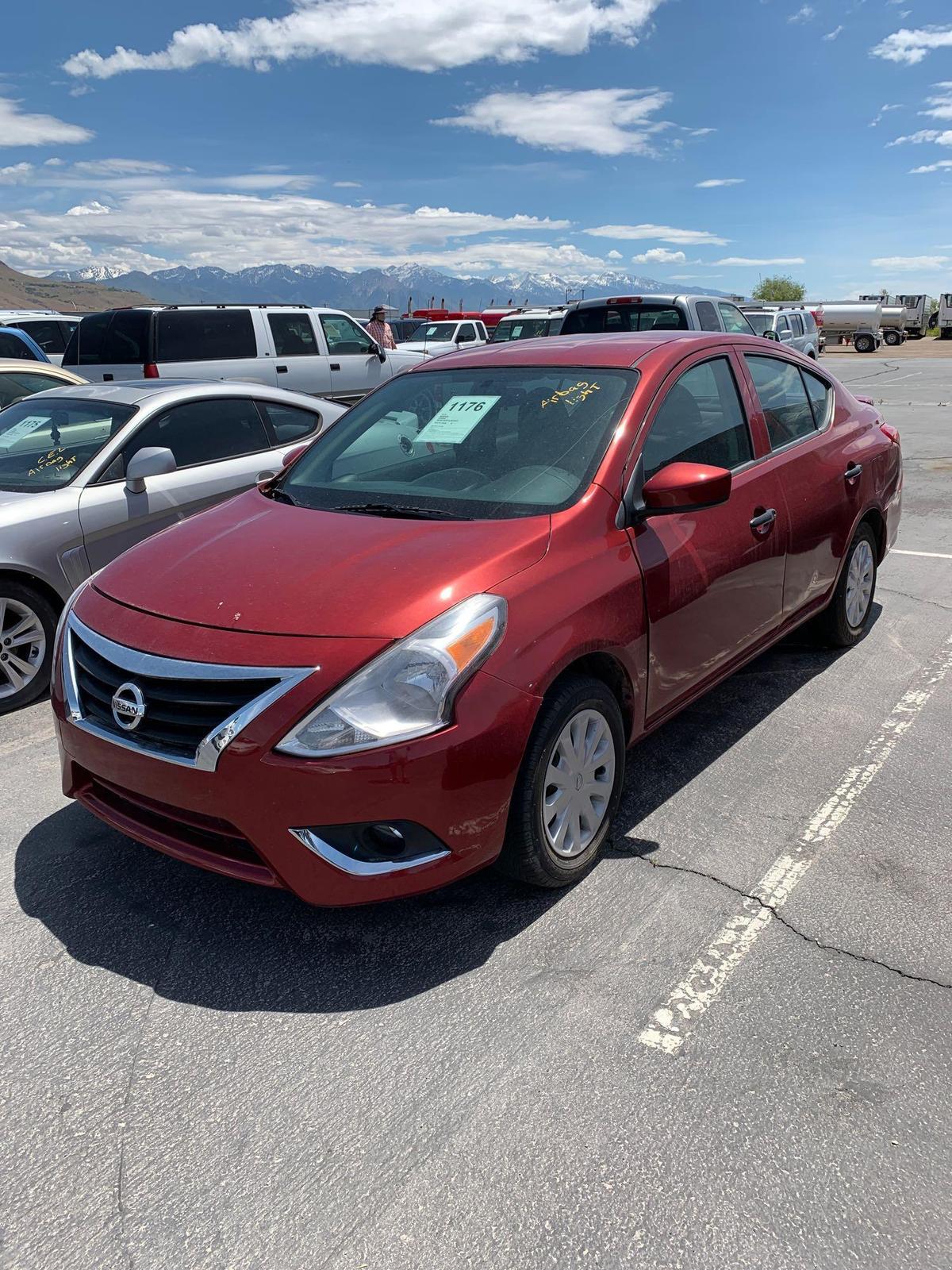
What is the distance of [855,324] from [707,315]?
36549 millimetres

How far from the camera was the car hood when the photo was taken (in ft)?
9.00

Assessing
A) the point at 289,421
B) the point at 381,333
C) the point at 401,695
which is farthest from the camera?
the point at 381,333

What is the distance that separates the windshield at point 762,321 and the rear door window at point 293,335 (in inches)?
426

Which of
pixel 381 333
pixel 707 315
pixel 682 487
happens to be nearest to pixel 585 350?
pixel 682 487

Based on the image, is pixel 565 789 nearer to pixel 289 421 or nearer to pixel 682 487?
pixel 682 487

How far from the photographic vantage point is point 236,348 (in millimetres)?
12070

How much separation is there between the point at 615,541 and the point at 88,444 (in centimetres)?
364

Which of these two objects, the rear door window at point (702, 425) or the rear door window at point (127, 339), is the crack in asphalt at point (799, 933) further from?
the rear door window at point (127, 339)

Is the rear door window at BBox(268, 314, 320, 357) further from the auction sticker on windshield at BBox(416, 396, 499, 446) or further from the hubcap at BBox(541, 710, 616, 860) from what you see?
the hubcap at BBox(541, 710, 616, 860)

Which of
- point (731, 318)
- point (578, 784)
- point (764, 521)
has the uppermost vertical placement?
point (731, 318)

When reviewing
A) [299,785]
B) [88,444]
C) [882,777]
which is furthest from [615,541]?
[88,444]

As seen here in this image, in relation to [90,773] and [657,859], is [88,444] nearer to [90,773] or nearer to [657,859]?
[90,773]

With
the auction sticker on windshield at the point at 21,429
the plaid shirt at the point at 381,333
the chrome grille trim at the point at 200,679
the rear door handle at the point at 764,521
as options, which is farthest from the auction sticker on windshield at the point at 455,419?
the plaid shirt at the point at 381,333

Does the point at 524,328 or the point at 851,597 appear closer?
the point at 851,597
